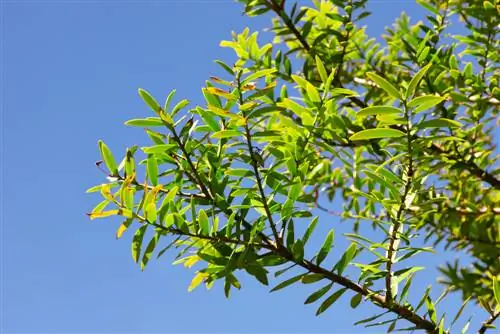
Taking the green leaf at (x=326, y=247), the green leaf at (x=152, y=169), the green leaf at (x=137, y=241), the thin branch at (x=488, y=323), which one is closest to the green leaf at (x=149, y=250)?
the green leaf at (x=137, y=241)

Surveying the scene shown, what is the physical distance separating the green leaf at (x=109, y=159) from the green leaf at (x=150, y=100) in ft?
0.52

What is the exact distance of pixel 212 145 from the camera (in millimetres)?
1239

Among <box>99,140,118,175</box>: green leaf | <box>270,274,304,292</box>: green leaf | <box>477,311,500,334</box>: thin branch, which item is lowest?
<box>477,311,500,334</box>: thin branch

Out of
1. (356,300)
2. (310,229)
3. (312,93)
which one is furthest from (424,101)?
(356,300)

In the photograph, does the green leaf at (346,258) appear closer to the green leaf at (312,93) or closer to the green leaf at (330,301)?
the green leaf at (330,301)

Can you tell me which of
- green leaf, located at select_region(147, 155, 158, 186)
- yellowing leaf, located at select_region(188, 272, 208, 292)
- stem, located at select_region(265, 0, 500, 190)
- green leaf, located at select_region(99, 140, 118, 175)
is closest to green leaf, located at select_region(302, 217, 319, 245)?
yellowing leaf, located at select_region(188, 272, 208, 292)

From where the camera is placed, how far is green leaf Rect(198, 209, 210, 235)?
112 cm

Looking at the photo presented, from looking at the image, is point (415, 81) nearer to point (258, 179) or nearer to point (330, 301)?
point (258, 179)

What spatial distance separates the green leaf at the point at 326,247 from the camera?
122 cm

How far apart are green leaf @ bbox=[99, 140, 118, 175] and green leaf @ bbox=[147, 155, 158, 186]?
10cm

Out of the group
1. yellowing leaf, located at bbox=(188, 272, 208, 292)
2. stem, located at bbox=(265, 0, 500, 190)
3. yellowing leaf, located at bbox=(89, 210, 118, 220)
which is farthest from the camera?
stem, located at bbox=(265, 0, 500, 190)

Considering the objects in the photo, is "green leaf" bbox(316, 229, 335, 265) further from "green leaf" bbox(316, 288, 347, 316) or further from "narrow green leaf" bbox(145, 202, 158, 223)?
"narrow green leaf" bbox(145, 202, 158, 223)

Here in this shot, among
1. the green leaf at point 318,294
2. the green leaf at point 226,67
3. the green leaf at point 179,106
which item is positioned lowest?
the green leaf at point 318,294

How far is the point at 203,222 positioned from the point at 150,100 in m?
0.28
